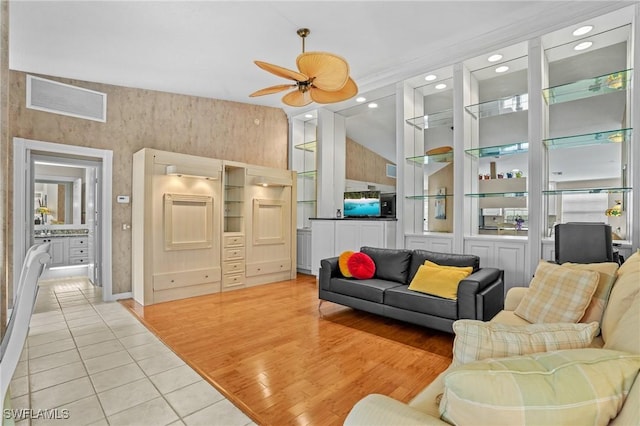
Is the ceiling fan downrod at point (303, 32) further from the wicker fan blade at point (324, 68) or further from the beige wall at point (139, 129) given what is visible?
the beige wall at point (139, 129)

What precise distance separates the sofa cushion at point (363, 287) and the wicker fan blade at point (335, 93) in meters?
2.15

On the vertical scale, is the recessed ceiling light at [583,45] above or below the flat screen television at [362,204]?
above

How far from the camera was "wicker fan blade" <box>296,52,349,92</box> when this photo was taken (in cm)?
287

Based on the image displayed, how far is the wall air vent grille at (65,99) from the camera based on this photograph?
13.4ft

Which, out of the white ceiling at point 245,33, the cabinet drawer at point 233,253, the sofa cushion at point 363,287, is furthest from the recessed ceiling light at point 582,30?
the cabinet drawer at point 233,253

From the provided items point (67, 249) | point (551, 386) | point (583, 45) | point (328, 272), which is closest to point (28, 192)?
point (67, 249)

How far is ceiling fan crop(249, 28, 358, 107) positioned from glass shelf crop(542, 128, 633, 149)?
2406 millimetres

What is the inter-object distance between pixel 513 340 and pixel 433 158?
399 centimetres

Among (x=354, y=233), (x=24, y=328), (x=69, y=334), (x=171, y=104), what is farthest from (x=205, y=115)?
(x=24, y=328)

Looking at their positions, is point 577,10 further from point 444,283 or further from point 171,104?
point 171,104

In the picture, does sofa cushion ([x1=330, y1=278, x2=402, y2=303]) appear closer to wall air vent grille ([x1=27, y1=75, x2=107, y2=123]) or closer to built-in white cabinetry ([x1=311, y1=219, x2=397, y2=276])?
built-in white cabinetry ([x1=311, y1=219, x2=397, y2=276])

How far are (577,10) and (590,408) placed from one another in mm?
4120

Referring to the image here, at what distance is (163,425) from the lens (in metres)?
1.89

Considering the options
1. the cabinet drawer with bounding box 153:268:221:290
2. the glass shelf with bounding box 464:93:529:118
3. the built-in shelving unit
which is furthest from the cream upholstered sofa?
the built-in shelving unit
